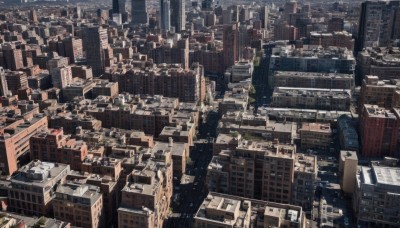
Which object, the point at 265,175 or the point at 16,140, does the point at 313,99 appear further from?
the point at 16,140

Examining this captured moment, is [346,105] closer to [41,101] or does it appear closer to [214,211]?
[214,211]

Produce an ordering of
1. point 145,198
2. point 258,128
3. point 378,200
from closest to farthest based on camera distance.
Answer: point 145,198, point 378,200, point 258,128

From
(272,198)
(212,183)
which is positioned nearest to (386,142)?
(272,198)

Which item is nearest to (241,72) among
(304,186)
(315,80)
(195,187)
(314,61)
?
(314,61)

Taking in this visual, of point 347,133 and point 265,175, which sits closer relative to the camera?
point 265,175

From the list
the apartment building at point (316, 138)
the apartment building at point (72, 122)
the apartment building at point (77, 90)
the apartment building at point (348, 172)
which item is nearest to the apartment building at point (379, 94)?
the apartment building at point (316, 138)

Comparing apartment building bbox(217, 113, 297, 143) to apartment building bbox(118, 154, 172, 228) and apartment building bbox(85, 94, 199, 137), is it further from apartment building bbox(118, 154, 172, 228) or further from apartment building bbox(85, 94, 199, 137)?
apartment building bbox(118, 154, 172, 228)

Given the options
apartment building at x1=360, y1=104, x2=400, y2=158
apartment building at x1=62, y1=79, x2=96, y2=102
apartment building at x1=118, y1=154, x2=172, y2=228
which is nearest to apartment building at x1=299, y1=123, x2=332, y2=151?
apartment building at x1=360, y1=104, x2=400, y2=158
